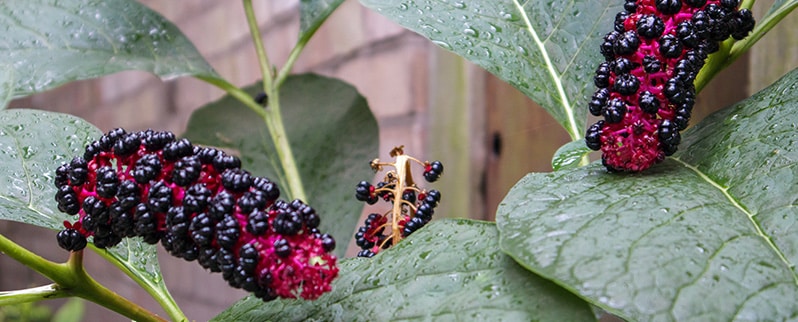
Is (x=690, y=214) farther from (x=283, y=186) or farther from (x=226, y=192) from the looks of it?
(x=283, y=186)

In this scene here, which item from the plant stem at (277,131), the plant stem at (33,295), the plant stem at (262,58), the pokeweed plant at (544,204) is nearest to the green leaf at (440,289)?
the pokeweed plant at (544,204)

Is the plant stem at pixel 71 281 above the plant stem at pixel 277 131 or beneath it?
beneath

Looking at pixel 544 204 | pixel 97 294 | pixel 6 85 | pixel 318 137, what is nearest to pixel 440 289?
pixel 544 204

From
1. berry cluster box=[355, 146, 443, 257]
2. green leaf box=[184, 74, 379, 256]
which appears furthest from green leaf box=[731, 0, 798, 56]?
green leaf box=[184, 74, 379, 256]

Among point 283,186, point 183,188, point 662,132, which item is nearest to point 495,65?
point 662,132

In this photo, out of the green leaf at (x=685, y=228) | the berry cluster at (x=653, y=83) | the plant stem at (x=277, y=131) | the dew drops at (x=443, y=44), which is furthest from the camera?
the plant stem at (x=277, y=131)

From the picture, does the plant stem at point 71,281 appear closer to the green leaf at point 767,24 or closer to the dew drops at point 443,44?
the dew drops at point 443,44

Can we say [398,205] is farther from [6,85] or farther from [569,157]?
[6,85]
